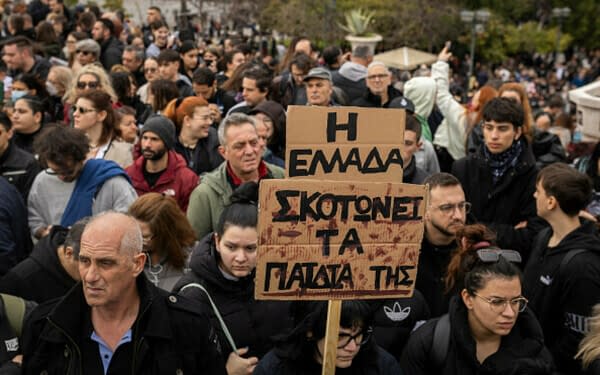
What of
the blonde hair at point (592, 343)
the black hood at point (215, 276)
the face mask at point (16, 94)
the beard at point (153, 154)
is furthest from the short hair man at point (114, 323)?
the face mask at point (16, 94)

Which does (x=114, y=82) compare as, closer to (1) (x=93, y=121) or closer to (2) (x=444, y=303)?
(1) (x=93, y=121)

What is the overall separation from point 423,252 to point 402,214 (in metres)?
1.23

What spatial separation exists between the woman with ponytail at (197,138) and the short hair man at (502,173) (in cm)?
244

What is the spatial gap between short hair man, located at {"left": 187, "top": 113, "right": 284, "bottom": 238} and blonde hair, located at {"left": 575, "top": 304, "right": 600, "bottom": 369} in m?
2.45

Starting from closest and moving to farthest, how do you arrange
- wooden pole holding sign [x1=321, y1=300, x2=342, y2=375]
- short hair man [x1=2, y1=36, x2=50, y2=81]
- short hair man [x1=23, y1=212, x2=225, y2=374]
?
1. short hair man [x1=23, y1=212, x2=225, y2=374]
2. wooden pole holding sign [x1=321, y1=300, x2=342, y2=375]
3. short hair man [x1=2, y1=36, x2=50, y2=81]

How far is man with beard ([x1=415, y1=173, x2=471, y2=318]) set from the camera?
520cm

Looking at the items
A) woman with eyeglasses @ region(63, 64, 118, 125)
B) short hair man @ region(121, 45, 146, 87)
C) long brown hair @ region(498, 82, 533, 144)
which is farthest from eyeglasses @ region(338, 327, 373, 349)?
short hair man @ region(121, 45, 146, 87)

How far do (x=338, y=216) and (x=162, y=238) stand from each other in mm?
1441

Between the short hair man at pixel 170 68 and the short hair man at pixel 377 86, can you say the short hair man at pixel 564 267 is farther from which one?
the short hair man at pixel 170 68

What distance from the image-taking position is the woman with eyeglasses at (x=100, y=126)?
282 inches

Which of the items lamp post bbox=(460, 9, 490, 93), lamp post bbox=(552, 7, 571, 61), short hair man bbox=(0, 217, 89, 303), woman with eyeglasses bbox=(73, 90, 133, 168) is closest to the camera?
short hair man bbox=(0, 217, 89, 303)

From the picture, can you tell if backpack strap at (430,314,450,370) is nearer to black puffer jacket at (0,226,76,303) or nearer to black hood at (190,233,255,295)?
black hood at (190,233,255,295)

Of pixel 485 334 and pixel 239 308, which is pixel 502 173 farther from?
pixel 239 308

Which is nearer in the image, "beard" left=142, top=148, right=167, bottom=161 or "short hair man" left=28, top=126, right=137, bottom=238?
"short hair man" left=28, top=126, right=137, bottom=238
